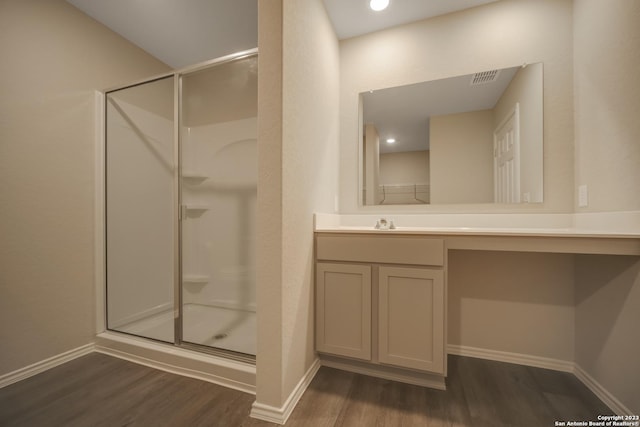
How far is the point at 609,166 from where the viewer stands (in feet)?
4.03

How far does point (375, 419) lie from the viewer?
1.12m

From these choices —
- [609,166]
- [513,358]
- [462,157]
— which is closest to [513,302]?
[513,358]

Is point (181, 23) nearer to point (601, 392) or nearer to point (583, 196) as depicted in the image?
point (583, 196)

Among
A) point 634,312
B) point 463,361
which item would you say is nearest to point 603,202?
point 634,312

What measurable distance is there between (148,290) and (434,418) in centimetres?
228

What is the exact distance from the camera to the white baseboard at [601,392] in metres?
1.10

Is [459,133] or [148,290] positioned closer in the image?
[459,133]

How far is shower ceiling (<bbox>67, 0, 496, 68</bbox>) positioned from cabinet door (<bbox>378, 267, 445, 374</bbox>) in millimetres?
1785

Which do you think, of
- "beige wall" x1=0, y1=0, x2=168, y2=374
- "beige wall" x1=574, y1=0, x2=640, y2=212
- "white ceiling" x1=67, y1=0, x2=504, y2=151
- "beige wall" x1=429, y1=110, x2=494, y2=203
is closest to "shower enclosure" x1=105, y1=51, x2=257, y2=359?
"beige wall" x1=0, y1=0, x2=168, y2=374

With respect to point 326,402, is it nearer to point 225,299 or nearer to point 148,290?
point 225,299

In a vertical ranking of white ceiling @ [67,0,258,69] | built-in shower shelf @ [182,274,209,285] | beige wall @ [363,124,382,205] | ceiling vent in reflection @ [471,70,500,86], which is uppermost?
white ceiling @ [67,0,258,69]

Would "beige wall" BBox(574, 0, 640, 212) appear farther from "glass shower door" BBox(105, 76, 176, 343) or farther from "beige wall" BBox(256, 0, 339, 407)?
"glass shower door" BBox(105, 76, 176, 343)

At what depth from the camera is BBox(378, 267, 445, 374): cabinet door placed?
50.1 inches

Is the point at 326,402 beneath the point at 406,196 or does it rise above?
beneath
